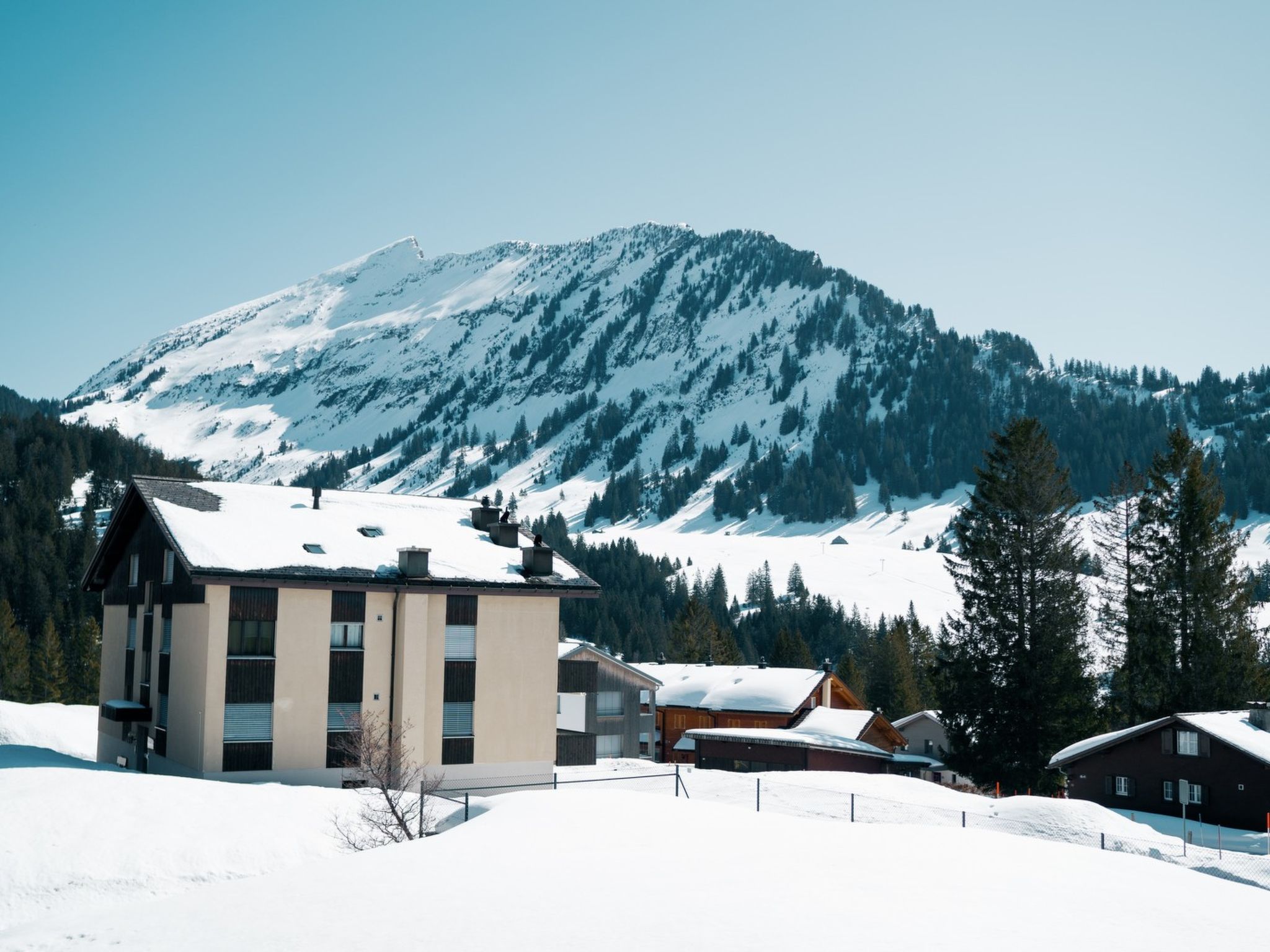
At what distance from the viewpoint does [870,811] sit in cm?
3603

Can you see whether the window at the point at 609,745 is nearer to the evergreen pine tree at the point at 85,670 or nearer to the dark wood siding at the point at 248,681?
the dark wood siding at the point at 248,681

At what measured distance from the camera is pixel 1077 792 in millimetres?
57156

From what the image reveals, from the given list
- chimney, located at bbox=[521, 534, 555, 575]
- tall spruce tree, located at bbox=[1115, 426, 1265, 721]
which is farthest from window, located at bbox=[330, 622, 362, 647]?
tall spruce tree, located at bbox=[1115, 426, 1265, 721]

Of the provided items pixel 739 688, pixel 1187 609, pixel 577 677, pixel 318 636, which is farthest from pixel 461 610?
pixel 739 688

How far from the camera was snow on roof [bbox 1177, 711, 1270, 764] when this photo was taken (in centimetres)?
4719

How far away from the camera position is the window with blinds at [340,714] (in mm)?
36250

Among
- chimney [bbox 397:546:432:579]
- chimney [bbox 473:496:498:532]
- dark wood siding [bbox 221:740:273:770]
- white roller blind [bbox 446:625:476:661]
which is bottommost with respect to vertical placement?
dark wood siding [bbox 221:740:273:770]

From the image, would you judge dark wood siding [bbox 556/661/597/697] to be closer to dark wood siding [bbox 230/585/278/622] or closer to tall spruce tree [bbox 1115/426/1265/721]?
dark wood siding [bbox 230/585/278/622]

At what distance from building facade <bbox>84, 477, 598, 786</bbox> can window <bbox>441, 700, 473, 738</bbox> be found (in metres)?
0.05

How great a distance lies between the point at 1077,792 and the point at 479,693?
120 feet

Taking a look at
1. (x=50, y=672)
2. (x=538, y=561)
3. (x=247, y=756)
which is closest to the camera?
(x=247, y=756)

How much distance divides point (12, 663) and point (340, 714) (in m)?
67.7

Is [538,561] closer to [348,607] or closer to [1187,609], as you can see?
→ [348,607]

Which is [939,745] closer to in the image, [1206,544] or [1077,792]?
[1077,792]
